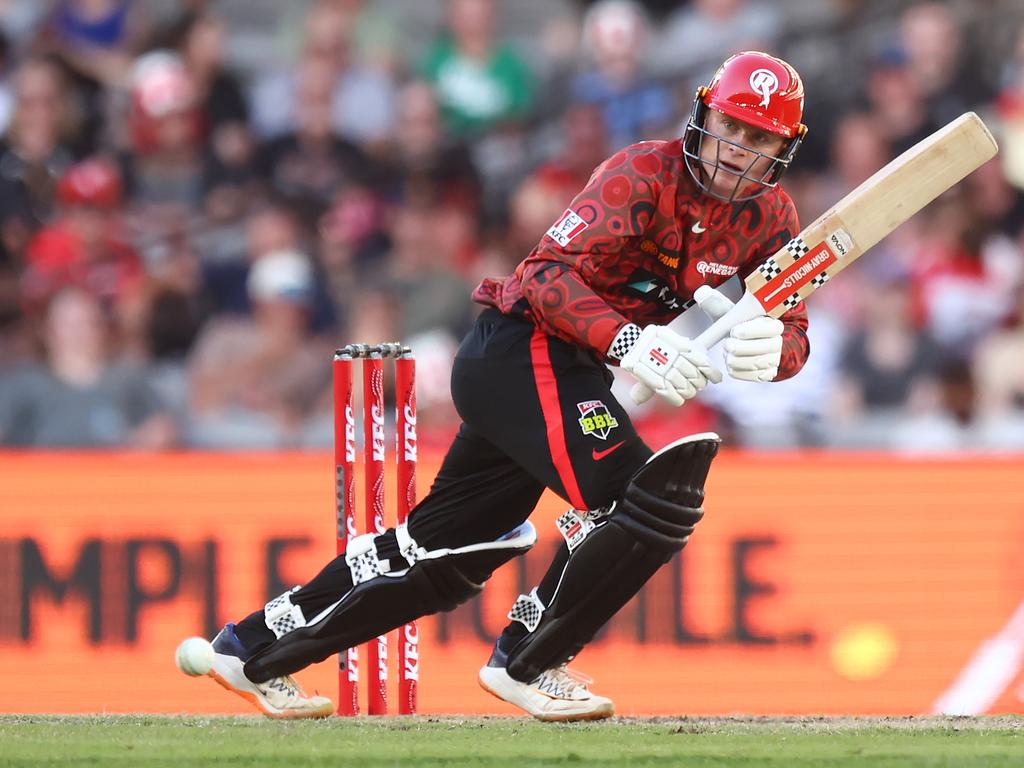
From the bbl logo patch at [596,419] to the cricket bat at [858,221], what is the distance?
0.32m

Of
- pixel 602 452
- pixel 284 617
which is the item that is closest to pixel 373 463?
pixel 284 617

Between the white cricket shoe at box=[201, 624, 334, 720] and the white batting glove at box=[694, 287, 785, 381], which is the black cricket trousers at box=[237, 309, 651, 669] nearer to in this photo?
the white cricket shoe at box=[201, 624, 334, 720]

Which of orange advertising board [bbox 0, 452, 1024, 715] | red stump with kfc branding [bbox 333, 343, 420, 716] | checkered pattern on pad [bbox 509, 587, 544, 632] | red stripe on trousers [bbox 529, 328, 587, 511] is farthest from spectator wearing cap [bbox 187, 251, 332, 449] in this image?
red stripe on trousers [bbox 529, 328, 587, 511]

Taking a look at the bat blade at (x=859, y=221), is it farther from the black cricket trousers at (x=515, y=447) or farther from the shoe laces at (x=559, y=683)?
the shoe laces at (x=559, y=683)

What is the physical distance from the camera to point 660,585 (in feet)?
20.4

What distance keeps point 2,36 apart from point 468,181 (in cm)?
278

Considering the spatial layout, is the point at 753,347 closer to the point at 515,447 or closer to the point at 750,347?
the point at 750,347

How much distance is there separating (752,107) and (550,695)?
170 centimetres

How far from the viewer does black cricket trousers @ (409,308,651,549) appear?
439 cm

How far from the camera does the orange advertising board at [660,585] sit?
6109 mm

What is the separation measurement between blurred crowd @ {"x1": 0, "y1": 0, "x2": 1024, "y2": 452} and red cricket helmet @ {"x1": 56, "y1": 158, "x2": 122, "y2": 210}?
0.6 inches

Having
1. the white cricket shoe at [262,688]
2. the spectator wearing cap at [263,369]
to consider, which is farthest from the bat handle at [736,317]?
the spectator wearing cap at [263,369]

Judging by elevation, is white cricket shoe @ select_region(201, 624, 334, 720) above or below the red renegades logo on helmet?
below

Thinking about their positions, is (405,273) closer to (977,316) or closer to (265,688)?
(977,316)
